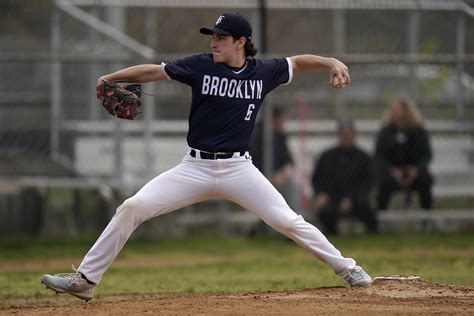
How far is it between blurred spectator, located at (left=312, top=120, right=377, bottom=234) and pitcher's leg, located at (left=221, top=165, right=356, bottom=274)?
20.1ft

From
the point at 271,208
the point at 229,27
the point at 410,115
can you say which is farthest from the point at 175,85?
the point at 271,208

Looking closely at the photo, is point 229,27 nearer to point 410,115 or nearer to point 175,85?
point 175,85

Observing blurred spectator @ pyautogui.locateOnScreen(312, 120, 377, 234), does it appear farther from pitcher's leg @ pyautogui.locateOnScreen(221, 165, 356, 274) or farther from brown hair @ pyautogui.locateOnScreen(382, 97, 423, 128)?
pitcher's leg @ pyautogui.locateOnScreen(221, 165, 356, 274)

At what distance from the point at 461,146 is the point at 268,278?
5.25 m

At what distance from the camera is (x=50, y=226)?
41.9 feet

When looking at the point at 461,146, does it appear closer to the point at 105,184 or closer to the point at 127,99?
the point at 105,184

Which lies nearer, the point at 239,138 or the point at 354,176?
the point at 239,138

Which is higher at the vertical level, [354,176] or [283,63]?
[283,63]

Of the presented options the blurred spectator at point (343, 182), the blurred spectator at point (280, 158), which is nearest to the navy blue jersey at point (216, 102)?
the blurred spectator at point (280, 158)

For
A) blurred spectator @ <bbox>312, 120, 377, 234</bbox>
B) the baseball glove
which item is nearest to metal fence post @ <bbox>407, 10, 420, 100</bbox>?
blurred spectator @ <bbox>312, 120, 377, 234</bbox>

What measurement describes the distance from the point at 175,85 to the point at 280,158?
1.66m

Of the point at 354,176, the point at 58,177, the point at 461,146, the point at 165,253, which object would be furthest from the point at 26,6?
the point at 461,146

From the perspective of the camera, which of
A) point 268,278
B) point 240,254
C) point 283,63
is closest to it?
point 283,63

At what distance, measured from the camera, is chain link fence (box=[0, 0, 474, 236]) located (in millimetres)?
12719
